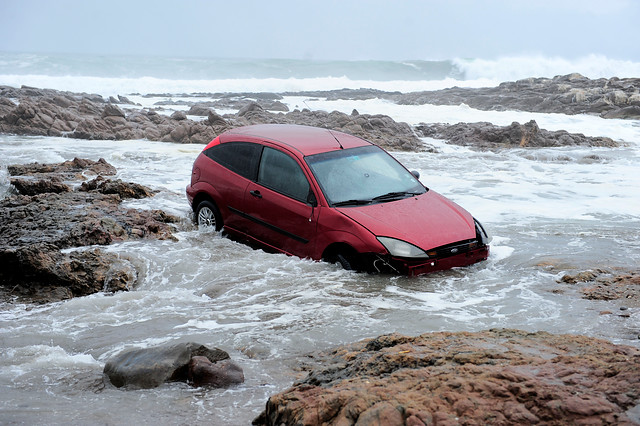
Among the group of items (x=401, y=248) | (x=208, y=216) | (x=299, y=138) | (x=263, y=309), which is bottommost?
(x=263, y=309)

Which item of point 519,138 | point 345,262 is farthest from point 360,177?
point 519,138

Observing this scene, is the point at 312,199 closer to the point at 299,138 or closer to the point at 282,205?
the point at 282,205

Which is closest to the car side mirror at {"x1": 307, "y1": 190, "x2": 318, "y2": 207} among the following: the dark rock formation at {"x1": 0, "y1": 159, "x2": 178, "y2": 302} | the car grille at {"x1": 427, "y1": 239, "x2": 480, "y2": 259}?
the car grille at {"x1": 427, "y1": 239, "x2": 480, "y2": 259}

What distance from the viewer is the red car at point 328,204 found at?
666 cm

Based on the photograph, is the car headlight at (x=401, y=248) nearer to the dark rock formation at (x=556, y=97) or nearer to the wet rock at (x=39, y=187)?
the wet rock at (x=39, y=187)

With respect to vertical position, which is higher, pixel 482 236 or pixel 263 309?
pixel 482 236

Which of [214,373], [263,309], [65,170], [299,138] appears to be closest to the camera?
[214,373]

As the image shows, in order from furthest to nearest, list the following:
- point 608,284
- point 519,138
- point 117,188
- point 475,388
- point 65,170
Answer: point 519,138
point 65,170
point 117,188
point 608,284
point 475,388

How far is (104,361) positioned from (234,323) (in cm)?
119

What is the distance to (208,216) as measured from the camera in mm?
8500

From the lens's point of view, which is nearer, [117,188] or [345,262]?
[345,262]

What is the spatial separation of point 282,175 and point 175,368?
12.3ft

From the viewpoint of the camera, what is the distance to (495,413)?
274 centimetres

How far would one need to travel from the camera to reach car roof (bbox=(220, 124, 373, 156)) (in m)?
7.74
